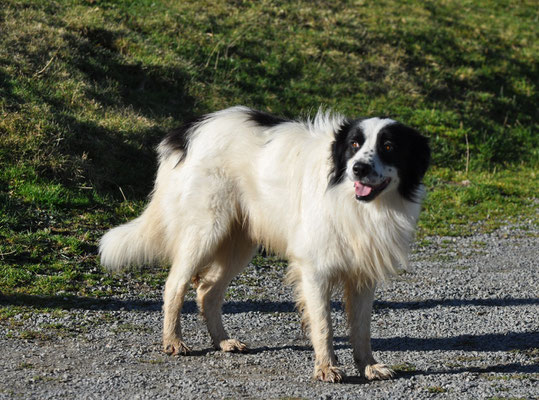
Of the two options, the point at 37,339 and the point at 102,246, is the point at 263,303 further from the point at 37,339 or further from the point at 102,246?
the point at 37,339

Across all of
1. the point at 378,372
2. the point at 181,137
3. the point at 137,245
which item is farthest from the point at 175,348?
the point at 181,137

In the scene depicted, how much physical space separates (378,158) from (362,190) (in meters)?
0.22

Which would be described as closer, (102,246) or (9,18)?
(102,246)

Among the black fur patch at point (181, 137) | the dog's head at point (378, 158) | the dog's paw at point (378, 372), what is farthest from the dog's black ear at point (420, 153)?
the black fur patch at point (181, 137)

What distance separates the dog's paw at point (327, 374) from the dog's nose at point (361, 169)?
1.26 m

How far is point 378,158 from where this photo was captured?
4.70 metres

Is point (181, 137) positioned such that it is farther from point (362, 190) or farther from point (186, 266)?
point (362, 190)

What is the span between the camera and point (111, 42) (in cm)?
1191

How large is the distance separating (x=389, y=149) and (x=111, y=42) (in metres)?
8.18

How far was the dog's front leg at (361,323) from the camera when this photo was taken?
197 inches

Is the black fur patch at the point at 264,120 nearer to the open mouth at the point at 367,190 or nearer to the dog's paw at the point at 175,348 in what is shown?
the open mouth at the point at 367,190

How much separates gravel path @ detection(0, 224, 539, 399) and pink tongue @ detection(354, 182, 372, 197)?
4.01 feet

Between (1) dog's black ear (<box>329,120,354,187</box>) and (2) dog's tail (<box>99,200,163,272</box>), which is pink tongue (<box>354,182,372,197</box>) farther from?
(2) dog's tail (<box>99,200,163,272</box>)

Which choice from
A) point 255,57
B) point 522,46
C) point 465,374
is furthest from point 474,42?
point 465,374
